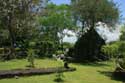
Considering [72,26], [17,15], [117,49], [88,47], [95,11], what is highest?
[95,11]

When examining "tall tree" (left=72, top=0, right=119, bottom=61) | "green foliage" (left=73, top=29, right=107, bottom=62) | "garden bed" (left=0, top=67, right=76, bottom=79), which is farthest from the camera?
"green foliage" (left=73, top=29, right=107, bottom=62)

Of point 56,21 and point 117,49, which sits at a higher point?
point 56,21

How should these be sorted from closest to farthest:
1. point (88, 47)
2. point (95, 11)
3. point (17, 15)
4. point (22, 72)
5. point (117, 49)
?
point (22, 72), point (117, 49), point (17, 15), point (95, 11), point (88, 47)

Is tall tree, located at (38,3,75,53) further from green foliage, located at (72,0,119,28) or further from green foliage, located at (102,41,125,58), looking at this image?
green foliage, located at (102,41,125,58)

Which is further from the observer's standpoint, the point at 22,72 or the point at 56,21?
the point at 56,21

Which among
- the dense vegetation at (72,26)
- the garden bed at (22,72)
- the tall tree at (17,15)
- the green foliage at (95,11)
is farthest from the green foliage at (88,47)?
the garden bed at (22,72)

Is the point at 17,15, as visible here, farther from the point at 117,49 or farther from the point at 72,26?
the point at 117,49

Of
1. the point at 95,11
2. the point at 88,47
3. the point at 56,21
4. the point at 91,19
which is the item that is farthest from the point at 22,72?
the point at 56,21

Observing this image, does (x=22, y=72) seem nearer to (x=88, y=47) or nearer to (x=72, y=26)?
(x=88, y=47)

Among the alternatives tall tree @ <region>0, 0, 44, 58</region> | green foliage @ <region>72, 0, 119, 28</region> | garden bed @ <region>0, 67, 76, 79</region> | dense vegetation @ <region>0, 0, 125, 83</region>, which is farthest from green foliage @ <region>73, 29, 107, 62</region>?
garden bed @ <region>0, 67, 76, 79</region>

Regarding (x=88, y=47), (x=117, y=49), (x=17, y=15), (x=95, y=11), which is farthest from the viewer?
(x=88, y=47)

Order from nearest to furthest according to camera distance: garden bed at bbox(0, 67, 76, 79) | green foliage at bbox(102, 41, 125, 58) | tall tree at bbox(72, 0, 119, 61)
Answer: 1. garden bed at bbox(0, 67, 76, 79)
2. green foliage at bbox(102, 41, 125, 58)
3. tall tree at bbox(72, 0, 119, 61)

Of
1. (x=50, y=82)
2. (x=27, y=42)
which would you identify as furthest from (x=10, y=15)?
(x=50, y=82)

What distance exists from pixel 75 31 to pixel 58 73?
Answer: 22.9 m
